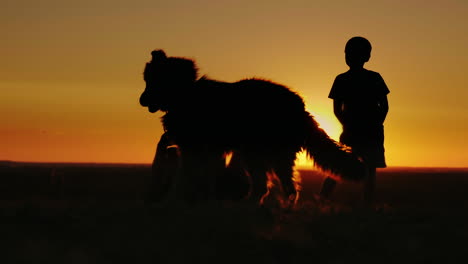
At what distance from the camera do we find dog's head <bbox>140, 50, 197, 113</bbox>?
9.74 m

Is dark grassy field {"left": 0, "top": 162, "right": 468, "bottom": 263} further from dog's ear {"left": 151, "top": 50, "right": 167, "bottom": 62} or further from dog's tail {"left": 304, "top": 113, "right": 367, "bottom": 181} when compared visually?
dog's ear {"left": 151, "top": 50, "right": 167, "bottom": 62}

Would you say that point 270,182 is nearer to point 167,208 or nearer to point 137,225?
point 167,208

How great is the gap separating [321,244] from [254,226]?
81cm

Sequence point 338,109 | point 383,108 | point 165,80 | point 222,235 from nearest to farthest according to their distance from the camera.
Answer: point 222,235, point 383,108, point 338,109, point 165,80

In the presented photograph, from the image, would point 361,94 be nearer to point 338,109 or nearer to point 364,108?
point 364,108

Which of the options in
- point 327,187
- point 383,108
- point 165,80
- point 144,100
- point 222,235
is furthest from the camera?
point 327,187

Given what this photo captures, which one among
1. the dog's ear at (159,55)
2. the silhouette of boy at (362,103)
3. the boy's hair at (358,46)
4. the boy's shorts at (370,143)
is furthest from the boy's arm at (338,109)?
the dog's ear at (159,55)

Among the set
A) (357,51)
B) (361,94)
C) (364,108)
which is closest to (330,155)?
(364,108)

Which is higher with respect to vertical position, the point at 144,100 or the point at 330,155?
the point at 144,100

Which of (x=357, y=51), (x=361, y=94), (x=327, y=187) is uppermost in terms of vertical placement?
(x=357, y=51)

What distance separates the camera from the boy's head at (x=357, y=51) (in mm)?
9336

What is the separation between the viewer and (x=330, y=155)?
952 centimetres

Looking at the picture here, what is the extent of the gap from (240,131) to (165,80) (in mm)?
1311

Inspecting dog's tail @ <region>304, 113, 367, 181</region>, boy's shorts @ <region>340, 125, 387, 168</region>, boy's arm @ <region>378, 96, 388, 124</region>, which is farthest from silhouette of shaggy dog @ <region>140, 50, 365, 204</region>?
boy's arm @ <region>378, 96, 388, 124</region>
